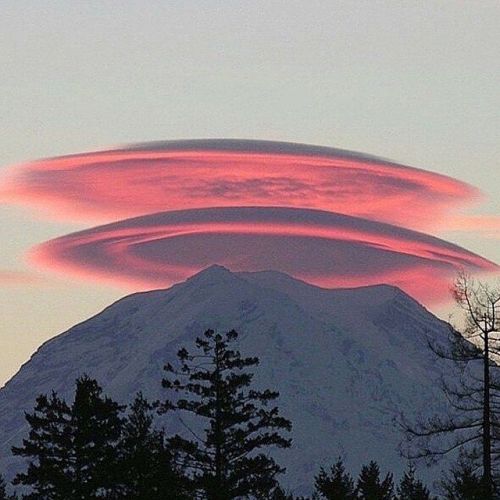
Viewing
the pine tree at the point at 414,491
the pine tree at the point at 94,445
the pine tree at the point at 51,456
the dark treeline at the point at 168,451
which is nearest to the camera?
the dark treeline at the point at 168,451

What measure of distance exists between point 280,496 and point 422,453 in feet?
159

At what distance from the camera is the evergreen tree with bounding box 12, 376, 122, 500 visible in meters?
50.9

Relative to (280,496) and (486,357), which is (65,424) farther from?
(280,496)

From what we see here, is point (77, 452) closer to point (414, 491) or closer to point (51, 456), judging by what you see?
point (51, 456)

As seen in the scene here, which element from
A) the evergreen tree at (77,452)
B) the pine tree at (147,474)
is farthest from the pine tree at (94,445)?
the pine tree at (147,474)

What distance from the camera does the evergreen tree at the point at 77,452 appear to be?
167 feet

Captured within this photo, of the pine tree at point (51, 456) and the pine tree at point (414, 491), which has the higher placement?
the pine tree at point (414, 491)

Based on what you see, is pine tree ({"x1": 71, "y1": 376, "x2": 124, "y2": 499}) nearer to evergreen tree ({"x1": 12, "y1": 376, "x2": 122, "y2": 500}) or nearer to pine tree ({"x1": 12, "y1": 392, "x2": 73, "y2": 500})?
evergreen tree ({"x1": 12, "y1": 376, "x2": 122, "y2": 500})

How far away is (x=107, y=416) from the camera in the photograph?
5241 cm

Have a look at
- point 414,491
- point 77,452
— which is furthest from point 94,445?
point 414,491

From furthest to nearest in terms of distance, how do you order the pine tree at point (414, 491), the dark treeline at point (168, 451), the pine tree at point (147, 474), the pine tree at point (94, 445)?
the pine tree at point (414, 491) → the pine tree at point (147, 474) → the pine tree at point (94, 445) → the dark treeline at point (168, 451)

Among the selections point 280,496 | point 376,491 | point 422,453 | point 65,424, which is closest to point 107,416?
point 65,424

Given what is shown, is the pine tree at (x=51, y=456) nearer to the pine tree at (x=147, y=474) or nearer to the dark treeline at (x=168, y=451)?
the dark treeline at (x=168, y=451)

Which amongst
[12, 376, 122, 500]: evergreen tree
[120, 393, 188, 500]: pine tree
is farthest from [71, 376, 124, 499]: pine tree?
[120, 393, 188, 500]: pine tree
